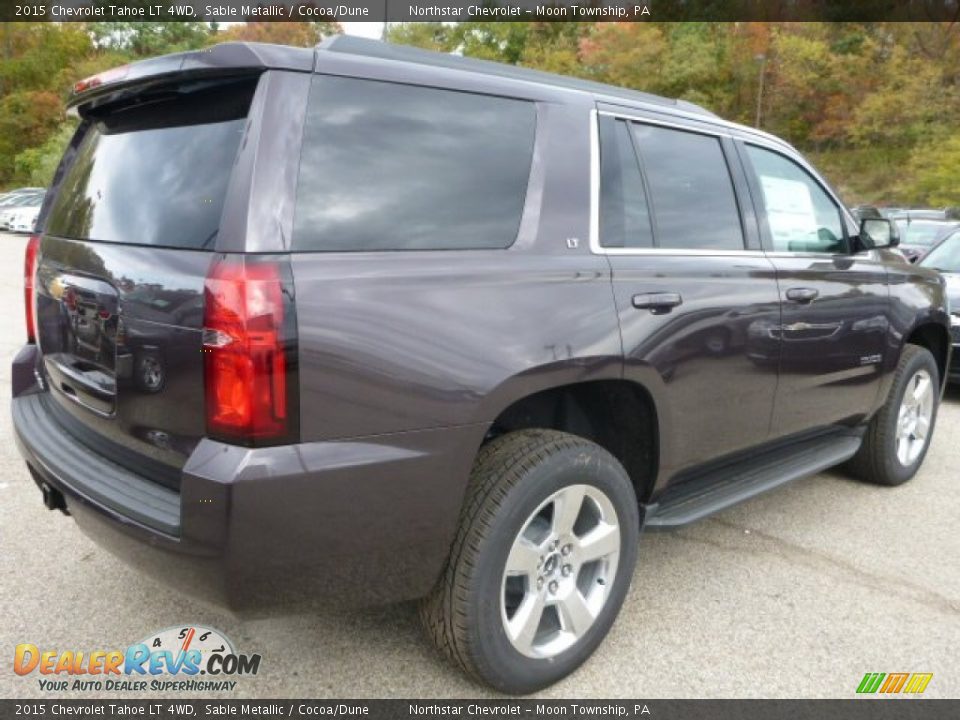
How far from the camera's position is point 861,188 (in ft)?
136

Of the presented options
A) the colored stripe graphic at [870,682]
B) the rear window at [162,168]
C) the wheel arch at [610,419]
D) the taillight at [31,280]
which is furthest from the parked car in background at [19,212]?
the colored stripe graphic at [870,682]

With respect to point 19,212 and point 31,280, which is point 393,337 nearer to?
point 31,280

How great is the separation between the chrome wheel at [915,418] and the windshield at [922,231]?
10116 millimetres

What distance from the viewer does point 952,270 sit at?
279 inches

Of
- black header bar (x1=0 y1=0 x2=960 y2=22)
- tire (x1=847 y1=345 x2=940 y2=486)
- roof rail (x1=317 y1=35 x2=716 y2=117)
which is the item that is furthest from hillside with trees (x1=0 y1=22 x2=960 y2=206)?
roof rail (x1=317 y1=35 x2=716 y2=117)

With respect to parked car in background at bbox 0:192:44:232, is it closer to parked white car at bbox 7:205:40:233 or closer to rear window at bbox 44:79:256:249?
parked white car at bbox 7:205:40:233

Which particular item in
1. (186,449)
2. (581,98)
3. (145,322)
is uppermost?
(581,98)

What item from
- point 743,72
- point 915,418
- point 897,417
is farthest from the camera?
point 743,72

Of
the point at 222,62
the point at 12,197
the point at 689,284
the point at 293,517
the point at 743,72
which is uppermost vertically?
the point at 743,72

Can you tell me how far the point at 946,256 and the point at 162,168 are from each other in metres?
7.42

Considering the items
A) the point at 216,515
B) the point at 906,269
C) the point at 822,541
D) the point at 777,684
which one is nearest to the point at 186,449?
the point at 216,515

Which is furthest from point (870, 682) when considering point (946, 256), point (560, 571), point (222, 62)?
point (946, 256)

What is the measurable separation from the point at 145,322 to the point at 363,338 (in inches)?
23.0

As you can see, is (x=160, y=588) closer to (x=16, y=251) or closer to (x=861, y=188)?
(x=16, y=251)
